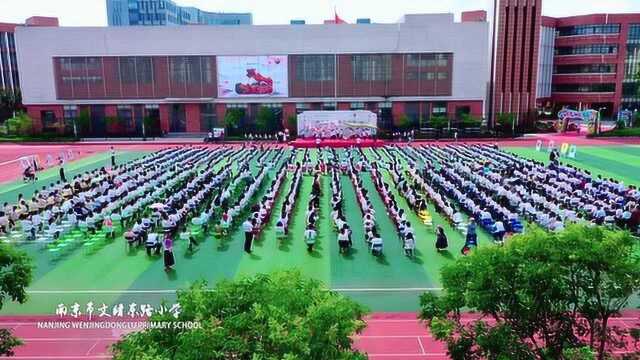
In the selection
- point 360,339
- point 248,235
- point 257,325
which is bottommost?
point 360,339

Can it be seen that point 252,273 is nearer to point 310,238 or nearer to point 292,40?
point 310,238

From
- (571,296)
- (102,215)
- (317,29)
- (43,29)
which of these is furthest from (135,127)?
(571,296)

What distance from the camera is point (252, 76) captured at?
5888 centimetres

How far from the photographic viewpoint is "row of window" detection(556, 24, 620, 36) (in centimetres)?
6962

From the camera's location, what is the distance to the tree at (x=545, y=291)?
6.88 meters

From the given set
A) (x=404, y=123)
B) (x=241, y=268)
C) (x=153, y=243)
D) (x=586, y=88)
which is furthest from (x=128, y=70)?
(x=586, y=88)

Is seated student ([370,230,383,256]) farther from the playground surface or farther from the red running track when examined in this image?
the red running track

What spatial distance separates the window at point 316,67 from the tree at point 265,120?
203 inches

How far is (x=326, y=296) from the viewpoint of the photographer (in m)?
6.56

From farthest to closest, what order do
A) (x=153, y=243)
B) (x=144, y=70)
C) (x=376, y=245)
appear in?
(x=144, y=70), (x=153, y=243), (x=376, y=245)

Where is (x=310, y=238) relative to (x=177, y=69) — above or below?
below

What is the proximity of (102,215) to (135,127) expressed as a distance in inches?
1679

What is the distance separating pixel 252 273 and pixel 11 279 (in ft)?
26.5

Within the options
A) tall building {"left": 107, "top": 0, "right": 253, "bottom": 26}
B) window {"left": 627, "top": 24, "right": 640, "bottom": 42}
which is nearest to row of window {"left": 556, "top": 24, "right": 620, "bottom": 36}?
window {"left": 627, "top": 24, "right": 640, "bottom": 42}
